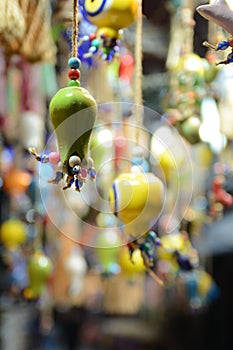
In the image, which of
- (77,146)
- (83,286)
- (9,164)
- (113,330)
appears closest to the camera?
(77,146)

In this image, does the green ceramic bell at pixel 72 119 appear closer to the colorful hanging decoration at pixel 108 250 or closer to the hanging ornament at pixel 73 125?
the hanging ornament at pixel 73 125

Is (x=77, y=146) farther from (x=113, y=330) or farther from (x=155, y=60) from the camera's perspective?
(x=113, y=330)

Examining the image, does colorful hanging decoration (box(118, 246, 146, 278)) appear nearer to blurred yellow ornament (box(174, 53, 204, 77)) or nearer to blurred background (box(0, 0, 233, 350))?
blurred background (box(0, 0, 233, 350))

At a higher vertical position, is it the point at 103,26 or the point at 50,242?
the point at 103,26

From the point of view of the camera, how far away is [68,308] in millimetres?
1627

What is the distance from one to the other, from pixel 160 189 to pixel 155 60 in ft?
1.42

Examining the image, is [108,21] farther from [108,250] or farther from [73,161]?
[108,250]

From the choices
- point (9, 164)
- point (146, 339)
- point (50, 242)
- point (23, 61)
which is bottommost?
point (146, 339)

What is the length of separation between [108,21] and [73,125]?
0.18 m

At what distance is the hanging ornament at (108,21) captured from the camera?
0.62 m

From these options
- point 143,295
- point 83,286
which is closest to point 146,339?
point 143,295

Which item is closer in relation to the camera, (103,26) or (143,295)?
(103,26)

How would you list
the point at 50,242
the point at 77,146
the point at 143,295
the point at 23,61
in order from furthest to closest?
the point at 143,295 → the point at 50,242 → the point at 23,61 → the point at 77,146

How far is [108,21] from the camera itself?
64cm
